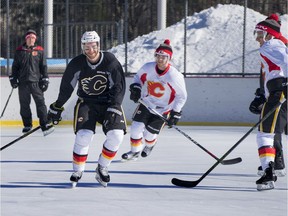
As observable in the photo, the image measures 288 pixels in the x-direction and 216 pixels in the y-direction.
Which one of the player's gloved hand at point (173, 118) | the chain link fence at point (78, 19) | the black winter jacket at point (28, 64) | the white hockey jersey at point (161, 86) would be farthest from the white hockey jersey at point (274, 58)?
the chain link fence at point (78, 19)

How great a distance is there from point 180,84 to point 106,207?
9.49 ft

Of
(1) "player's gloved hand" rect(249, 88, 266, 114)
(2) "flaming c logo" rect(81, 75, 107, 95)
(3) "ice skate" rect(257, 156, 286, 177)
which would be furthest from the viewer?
(3) "ice skate" rect(257, 156, 286, 177)

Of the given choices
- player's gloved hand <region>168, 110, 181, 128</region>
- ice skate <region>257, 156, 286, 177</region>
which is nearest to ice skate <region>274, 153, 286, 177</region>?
ice skate <region>257, 156, 286, 177</region>

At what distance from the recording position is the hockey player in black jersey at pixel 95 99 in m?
7.00

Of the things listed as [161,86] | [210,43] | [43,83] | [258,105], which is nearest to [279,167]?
[258,105]

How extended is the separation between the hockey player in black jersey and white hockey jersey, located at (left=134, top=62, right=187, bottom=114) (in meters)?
1.57

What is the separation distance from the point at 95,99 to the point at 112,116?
0.20 metres

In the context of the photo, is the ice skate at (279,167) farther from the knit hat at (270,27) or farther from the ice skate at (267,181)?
the knit hat at (270,27)

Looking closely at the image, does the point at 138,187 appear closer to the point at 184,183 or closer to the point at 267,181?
the point at 184,183

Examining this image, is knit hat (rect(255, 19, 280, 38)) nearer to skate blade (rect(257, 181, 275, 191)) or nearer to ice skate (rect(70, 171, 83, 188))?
skate blade (rect(257, 181, 275, 191))

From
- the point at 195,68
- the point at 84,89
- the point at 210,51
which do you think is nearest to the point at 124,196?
the point at 84,89

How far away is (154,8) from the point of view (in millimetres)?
15609

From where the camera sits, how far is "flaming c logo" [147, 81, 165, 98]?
29.5ft

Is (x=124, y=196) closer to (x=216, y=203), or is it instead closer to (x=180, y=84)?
(x=216, y=203)
